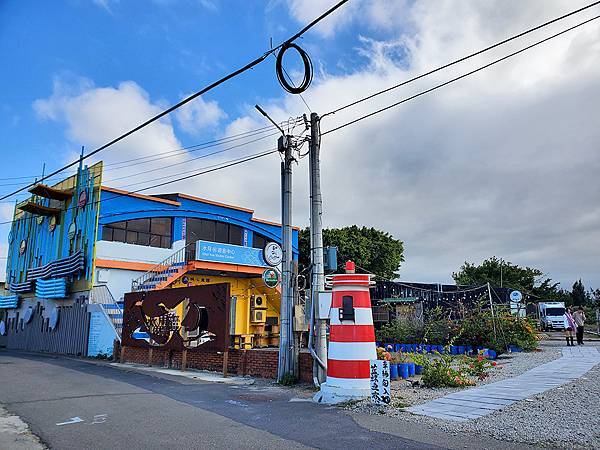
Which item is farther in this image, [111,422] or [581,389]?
[581,389]

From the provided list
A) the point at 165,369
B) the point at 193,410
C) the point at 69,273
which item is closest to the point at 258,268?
the point at 69,273

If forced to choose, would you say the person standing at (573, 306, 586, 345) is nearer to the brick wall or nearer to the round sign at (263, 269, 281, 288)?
the round sign at (263, 269, 281, 288)

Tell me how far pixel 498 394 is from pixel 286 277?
4949mm

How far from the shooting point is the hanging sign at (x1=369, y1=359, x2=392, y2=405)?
770 cm

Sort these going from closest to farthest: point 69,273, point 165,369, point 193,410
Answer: point 193,410 → point 165,369 → point 69,273

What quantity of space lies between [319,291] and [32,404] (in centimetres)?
543

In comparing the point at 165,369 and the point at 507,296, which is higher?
the point at 507,296

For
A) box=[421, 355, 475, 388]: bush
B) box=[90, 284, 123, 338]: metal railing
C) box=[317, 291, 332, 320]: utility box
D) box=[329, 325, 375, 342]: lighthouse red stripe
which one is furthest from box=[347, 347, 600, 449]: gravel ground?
box=[90, 284, 123, 338]: metal railing

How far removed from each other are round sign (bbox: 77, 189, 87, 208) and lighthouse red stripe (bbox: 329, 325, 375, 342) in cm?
1790

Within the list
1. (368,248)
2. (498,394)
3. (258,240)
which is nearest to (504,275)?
(368,248)

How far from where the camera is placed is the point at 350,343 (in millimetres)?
8234

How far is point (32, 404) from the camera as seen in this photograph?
8344 millimetres

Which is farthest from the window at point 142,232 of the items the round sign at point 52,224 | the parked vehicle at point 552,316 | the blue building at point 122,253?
the parked vehicle at point 552,316

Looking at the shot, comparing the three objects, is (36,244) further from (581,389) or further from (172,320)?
(581,389)
